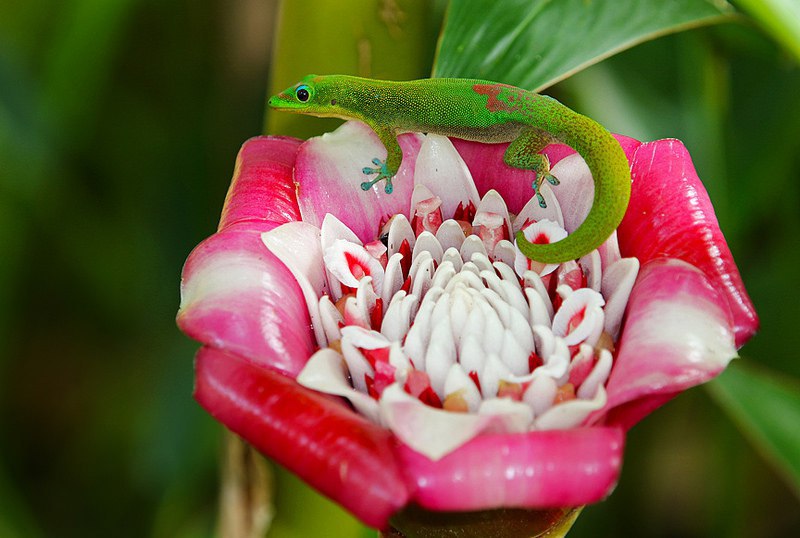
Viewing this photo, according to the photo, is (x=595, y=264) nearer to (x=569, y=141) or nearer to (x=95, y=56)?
(x=569, y=141)

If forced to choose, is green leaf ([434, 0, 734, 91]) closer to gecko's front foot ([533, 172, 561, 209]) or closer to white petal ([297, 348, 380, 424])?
gecko's front foot ([533, 172, 561, 209])

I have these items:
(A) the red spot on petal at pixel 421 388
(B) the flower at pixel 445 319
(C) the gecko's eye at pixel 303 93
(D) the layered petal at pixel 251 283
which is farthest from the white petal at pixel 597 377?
(C) the gecko's eye at pixel 303 93

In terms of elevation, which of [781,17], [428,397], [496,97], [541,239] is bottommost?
[428,397]

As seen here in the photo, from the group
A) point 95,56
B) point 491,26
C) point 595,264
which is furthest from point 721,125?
point 95,56

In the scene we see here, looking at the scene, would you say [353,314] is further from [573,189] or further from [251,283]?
[573,189]

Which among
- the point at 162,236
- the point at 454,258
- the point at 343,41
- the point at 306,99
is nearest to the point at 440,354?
the point at 454,258

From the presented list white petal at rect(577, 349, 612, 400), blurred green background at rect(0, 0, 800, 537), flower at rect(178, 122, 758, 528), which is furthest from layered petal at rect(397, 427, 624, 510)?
blurred green background at rect(0, 0, 800, 537)
